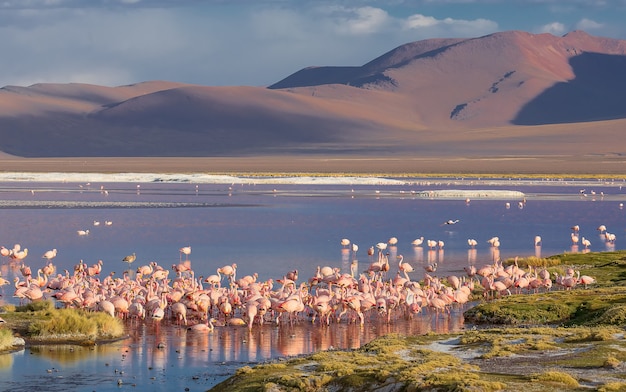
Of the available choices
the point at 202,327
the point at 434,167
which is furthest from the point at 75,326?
the point at 434,167

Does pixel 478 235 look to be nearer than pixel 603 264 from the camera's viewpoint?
No

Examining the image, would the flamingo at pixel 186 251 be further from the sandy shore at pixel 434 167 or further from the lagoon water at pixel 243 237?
the sandy shore at pixel 434 167

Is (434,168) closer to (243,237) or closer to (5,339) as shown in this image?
(243,237)

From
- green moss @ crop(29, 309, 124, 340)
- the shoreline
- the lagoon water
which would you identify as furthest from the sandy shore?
green moss @ crop(29, 309, 124, 340)

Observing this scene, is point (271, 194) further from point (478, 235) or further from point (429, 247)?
point (429, 247)

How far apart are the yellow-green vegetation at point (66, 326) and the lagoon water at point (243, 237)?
44cm

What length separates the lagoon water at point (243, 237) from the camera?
49.5 ft

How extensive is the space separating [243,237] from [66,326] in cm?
1909

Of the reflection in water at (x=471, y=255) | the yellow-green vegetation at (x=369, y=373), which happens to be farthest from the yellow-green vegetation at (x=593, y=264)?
the yellow-green vegetation at (x=369, y=373)

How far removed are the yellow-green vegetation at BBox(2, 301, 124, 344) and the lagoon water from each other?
1.44 feet

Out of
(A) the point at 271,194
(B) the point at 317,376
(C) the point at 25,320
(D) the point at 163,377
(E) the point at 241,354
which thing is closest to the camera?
(B) the point at 317,376

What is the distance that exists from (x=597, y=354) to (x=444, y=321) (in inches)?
253

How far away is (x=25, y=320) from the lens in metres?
17.7

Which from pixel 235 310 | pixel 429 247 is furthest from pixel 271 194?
pixel 235 310
